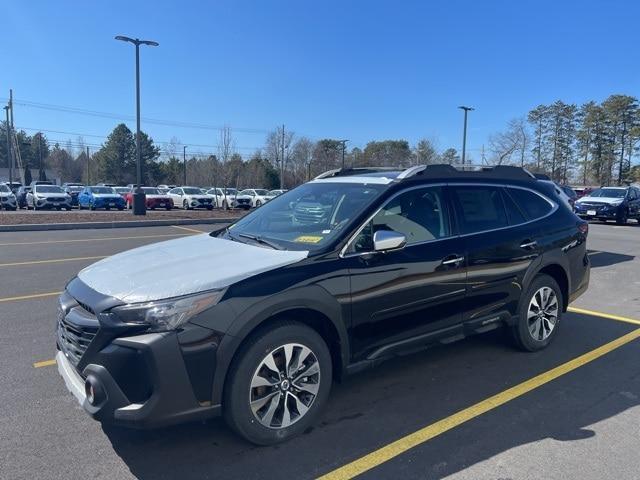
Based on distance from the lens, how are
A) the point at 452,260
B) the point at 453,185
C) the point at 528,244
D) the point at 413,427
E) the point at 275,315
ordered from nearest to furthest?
the point at 275,315
the point at 413,427
the point at 452,260
the point at 453,185
the point at 528,244

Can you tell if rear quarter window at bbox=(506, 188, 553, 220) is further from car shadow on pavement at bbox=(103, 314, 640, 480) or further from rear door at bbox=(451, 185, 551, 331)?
car shadow on pavement at bbox=(103, 314, 640, 480)

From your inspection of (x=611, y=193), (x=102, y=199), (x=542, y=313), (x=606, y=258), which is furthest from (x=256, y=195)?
(x=542, y=313)

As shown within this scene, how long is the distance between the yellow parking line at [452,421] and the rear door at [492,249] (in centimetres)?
61

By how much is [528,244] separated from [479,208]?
67 centimetres

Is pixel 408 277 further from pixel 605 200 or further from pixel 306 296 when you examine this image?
pixel 605 200

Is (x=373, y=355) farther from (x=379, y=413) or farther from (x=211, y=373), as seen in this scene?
(x=211, y=373)

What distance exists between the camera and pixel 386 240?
3492mm

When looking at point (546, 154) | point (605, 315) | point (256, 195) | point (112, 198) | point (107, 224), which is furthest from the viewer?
point (546, 154)

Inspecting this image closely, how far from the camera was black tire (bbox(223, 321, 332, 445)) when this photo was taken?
300cm

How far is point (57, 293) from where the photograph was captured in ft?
23.4

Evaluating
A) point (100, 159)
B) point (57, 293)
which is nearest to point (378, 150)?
point (100, 159)

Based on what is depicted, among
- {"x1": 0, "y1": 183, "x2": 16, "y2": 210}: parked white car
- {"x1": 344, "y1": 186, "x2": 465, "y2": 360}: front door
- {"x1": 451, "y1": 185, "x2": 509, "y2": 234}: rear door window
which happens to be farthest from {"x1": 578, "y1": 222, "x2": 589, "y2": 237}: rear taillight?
{"x1": 0, "y1": 183, "x2": 16, "y2": 210}: parked white car

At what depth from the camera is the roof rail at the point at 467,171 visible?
416cm

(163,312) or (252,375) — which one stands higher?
(163,312)
